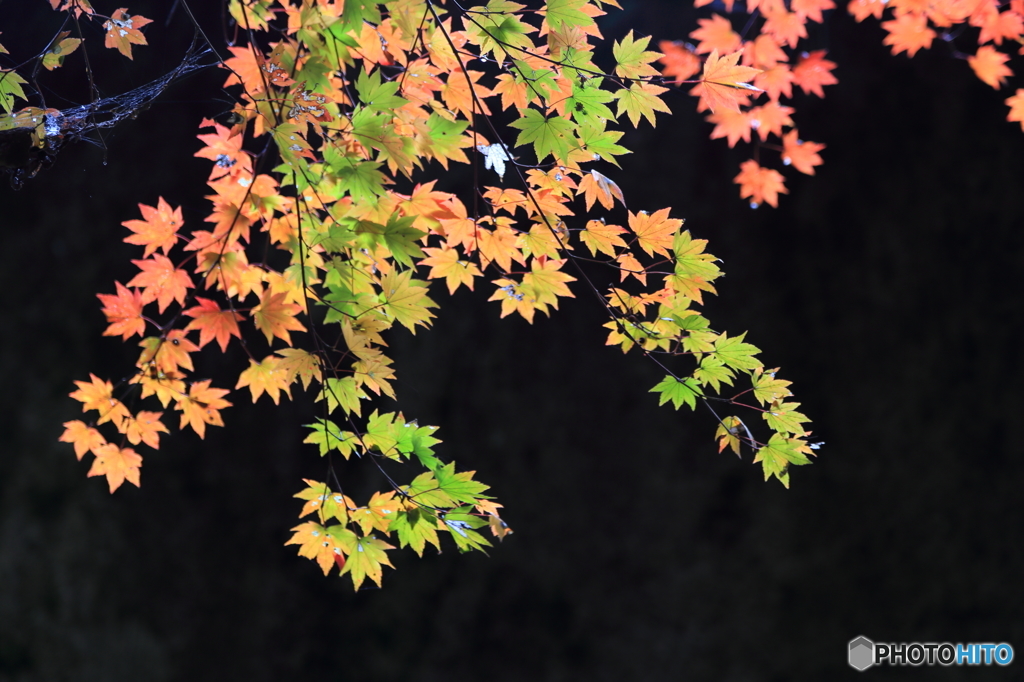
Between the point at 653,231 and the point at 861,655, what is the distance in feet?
9.25

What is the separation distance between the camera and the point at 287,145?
1345 millimetres

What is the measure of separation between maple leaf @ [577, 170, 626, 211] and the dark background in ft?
5.47

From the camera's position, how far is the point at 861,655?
3.22 metres

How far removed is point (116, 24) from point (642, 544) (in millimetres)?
2879

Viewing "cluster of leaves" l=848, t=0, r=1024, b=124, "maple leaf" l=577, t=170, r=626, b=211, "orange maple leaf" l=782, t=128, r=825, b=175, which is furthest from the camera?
"orange maple leaf" l=782, t=128, r=825, b=175

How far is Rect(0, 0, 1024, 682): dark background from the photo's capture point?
312cm

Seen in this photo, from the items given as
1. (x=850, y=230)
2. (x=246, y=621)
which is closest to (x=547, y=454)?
(x=246, y=621)

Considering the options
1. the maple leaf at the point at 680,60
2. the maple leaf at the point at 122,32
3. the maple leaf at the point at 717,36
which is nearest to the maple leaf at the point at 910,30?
the maple leaf at the point at 717,36

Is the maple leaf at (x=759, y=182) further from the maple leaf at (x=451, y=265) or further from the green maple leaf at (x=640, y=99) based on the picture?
the maple leaf at (x=451, y=265)

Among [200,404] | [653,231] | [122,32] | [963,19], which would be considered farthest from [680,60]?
[200,404]

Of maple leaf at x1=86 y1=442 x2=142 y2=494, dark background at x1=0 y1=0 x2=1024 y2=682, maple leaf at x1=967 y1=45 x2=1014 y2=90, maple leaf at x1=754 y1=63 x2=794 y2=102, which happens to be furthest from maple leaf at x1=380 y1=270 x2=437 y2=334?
maple leaf at x1=967 y1=45 x2=1014 y2=90

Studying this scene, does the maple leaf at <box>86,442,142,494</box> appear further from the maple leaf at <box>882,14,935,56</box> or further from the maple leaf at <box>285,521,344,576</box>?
the maple leaf at <box>882,14,935,56</box>

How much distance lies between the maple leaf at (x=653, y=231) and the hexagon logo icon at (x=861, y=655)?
273 cm

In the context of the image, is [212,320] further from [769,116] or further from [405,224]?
[769,116]
